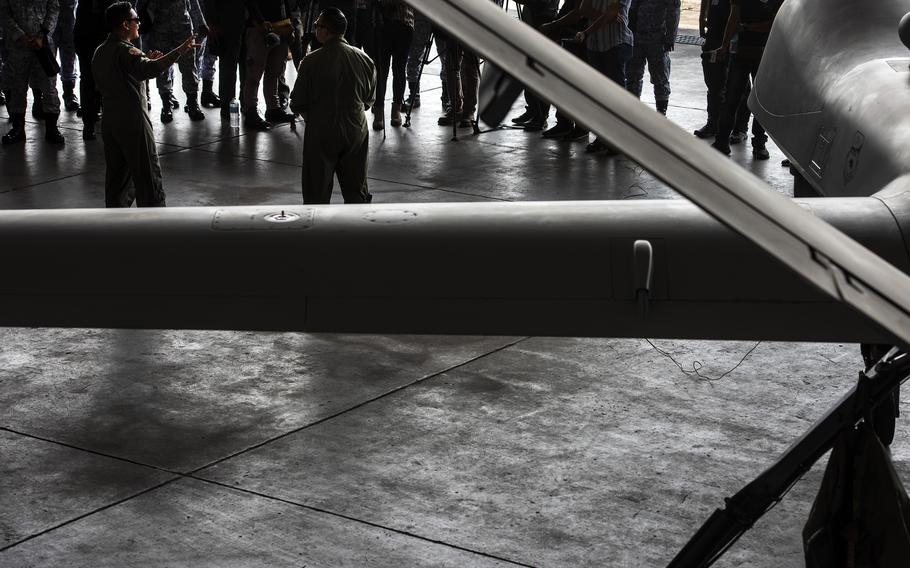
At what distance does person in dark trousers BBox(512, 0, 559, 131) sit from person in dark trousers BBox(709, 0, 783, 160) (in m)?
2.19

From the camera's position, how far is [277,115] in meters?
15.8

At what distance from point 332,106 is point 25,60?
6.11 m

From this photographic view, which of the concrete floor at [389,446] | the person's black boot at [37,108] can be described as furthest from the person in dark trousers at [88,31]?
the concrete floor at [389,446]

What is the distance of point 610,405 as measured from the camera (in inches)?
271

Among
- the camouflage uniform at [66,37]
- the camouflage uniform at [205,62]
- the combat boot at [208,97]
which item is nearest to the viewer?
the camouflage uniform at [66,37]

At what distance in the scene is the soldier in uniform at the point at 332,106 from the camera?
938 centimetres

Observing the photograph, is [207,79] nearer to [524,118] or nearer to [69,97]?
[69,97]

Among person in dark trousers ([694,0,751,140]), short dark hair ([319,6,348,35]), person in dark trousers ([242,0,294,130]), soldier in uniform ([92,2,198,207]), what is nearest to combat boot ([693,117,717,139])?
person in dark trousers ([694,0,751,140])

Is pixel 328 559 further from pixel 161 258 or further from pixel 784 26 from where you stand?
pixel 784 26

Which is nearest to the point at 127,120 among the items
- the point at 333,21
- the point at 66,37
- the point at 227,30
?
the point at 333,21

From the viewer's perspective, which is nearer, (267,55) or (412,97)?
(267,55)

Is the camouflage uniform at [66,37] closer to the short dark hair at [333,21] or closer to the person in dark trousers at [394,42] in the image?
the person in dark trousers at [394,42]

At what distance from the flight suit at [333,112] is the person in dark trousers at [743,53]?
514 cm

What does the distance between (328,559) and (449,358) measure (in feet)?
9.40
